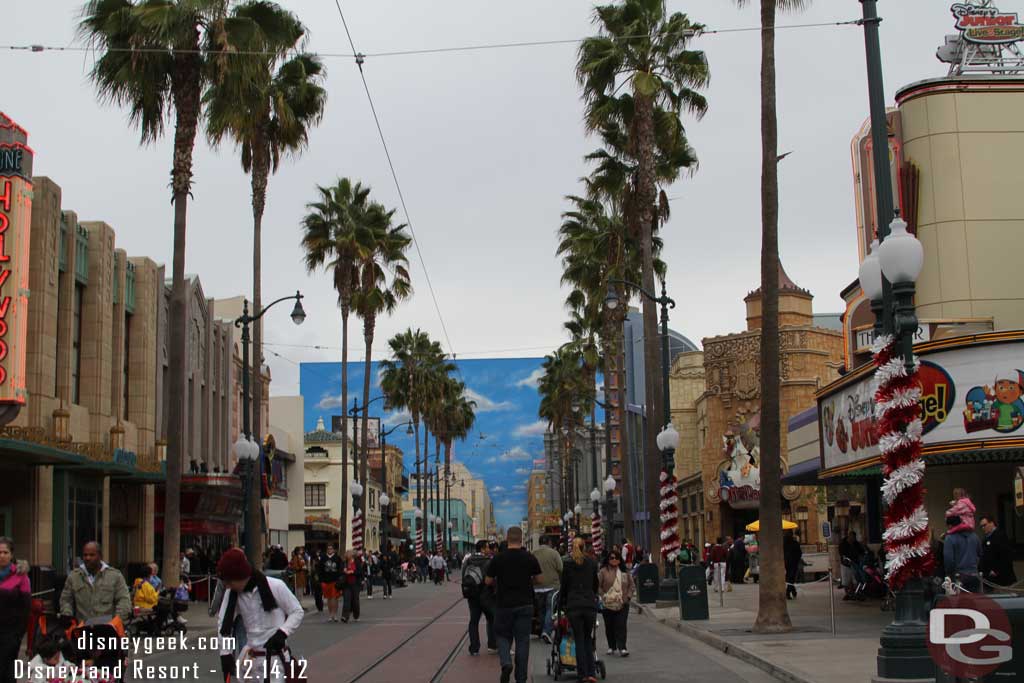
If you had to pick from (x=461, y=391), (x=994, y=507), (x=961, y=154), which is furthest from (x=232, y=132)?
(x=461, y=391)

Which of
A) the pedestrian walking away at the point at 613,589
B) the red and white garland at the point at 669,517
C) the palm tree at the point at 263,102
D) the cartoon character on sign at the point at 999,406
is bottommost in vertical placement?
the pedestrian walking away at the point at 613,589

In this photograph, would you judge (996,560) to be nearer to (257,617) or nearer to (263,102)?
(257,617)

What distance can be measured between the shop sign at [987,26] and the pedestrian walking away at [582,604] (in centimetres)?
2026

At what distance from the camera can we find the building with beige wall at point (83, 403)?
91.0 feet

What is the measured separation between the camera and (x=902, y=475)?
1297 cm

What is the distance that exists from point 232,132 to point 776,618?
58.9ft

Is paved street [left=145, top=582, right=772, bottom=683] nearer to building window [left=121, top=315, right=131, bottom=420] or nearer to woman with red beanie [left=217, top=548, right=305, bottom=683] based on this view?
woman with red beanie [left=217, top=548, right=305, bottom=683]

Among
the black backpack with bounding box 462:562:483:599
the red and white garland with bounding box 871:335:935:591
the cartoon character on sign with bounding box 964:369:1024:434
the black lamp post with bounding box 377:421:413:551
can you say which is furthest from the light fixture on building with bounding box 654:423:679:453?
the black lamp post with bounding box 377:421:413:551

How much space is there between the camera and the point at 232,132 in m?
30.0

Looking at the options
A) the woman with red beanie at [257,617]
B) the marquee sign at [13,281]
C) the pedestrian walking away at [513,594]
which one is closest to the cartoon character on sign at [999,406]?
the pedestrian walking away at [513,594]

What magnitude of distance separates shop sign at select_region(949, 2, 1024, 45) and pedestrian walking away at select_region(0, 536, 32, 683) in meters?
25.9

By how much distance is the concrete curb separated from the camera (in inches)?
569

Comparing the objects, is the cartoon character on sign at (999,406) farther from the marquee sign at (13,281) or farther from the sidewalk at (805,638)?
the marquee sign at (13,281)

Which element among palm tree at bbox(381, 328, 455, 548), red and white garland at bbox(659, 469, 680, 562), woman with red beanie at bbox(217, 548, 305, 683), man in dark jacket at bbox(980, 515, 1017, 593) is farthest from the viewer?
palm tree at bbox(381, 328, 455, 548)
